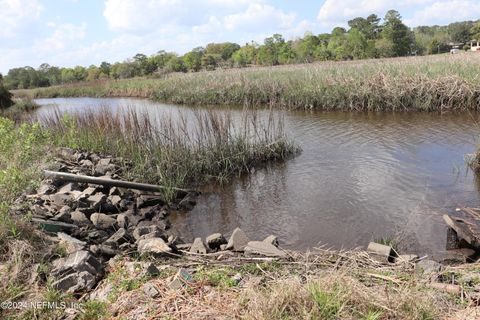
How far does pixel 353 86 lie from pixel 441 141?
5573 mm

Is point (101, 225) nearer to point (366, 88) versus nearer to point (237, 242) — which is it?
point (237, 242)

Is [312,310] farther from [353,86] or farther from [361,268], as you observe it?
[353,86]

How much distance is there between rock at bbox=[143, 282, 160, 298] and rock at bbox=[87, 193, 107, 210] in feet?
11.2

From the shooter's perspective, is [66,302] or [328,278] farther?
[66,302]

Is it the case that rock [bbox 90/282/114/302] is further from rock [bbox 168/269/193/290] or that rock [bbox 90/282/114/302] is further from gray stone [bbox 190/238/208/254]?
gray stone [bbox 190/238/208/254]

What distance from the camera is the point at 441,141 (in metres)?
10.6

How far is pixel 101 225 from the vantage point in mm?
5875

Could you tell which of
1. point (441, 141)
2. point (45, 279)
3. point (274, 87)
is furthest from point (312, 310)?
point (274, 87)

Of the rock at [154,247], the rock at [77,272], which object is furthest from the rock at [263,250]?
the rock at [77,272]

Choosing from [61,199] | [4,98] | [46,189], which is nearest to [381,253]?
[61,199]

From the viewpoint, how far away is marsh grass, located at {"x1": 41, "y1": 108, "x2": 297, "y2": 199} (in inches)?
313

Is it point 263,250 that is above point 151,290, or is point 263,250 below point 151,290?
below

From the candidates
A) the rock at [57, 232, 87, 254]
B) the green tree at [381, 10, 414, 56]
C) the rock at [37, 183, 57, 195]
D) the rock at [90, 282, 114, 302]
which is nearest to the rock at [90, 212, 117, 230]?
the rock at [37, 183, 57, 195]

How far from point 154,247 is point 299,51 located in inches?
1695
